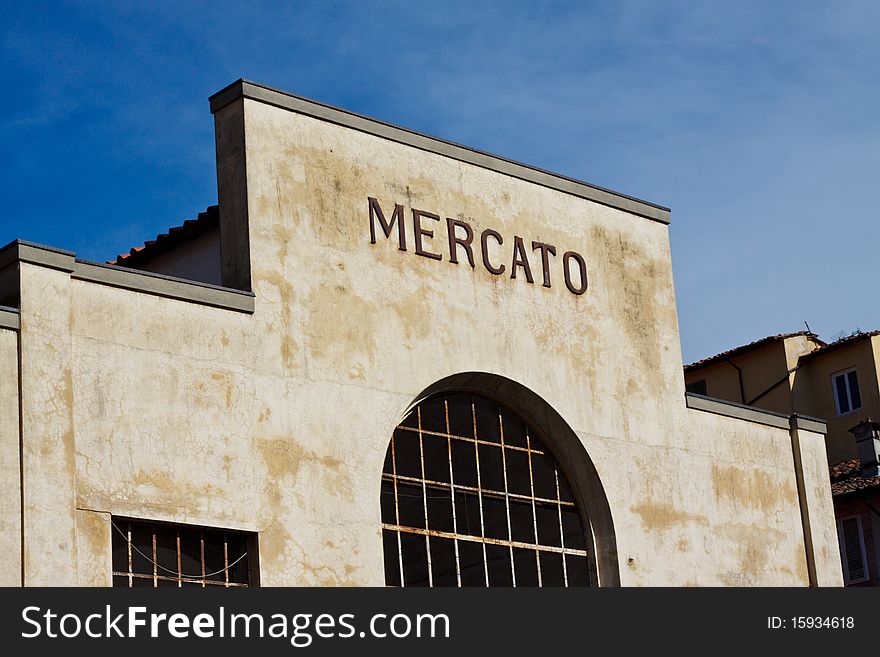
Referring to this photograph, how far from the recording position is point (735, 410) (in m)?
22.2

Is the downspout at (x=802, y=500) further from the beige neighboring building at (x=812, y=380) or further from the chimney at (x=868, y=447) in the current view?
the beige neighboring building at (x=812, y=380)

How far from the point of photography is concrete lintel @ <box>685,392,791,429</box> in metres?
21.8

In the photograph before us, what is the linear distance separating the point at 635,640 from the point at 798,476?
8.76 metres

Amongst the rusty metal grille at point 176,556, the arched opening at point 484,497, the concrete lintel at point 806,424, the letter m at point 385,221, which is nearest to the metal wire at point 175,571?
the rusty metal grille at point 176,556

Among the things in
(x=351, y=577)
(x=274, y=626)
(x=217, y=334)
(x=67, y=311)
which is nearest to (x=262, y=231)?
(x=217, y=334)

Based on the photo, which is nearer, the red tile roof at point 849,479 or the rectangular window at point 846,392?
the red tile roof at point 849,479

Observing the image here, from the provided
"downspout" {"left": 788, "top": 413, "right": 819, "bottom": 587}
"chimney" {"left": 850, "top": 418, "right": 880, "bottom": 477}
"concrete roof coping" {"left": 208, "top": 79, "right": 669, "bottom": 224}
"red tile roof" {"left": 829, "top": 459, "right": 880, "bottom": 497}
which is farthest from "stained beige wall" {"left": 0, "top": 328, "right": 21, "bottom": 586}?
"chimney" {"left": 850, "top": 418, "right": 880, "bottom": 477}

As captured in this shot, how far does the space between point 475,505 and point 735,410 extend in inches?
193

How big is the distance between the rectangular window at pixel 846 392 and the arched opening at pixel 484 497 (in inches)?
647

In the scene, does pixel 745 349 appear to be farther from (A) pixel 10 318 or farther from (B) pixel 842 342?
(A) pixel 10 318

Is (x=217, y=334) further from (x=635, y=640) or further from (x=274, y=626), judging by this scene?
(x=635, y=640)

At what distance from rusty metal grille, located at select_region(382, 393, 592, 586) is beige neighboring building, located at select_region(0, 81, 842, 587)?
0.10ft

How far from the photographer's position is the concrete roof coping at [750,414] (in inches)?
858

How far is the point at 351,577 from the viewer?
17.2 meters
